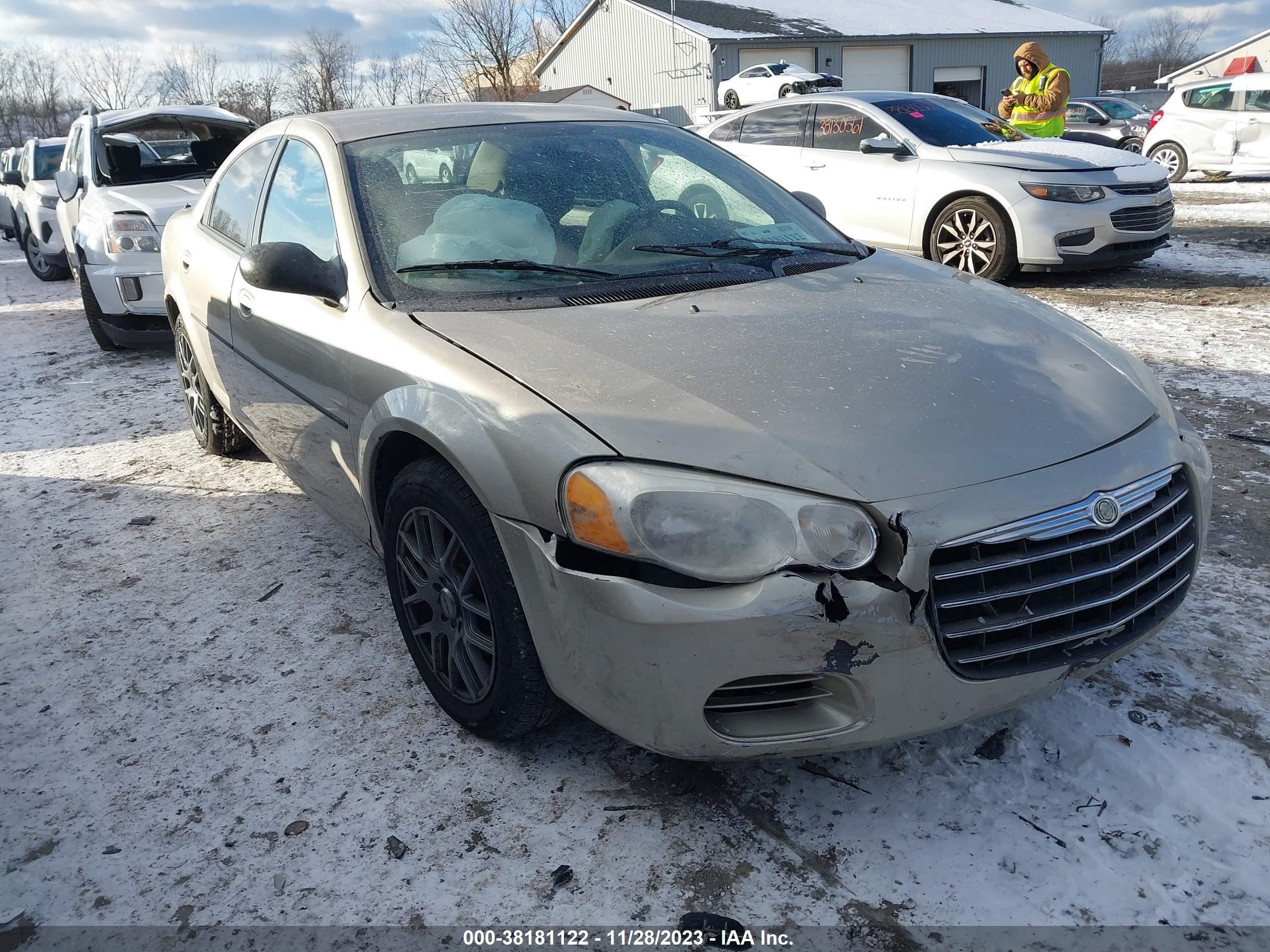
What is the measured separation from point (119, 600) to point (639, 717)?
7.76 ft

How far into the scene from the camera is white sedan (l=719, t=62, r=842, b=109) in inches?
916

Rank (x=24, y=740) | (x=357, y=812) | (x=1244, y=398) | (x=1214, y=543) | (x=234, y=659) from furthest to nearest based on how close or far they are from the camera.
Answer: (x=1244, y=398) → (x=1214, y=543) → (x=234, y=659) → (x=24, y=740) → (x=357, y=812)

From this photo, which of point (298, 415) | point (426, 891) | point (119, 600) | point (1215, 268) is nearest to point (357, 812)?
point (426, 891)

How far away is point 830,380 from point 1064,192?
6078 mm

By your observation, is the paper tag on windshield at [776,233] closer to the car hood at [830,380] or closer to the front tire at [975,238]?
the car hood at [830,380]

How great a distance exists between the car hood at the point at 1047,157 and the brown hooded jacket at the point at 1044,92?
1.09 m

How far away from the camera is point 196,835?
2307 mm

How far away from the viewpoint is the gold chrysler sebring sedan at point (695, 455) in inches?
76.4

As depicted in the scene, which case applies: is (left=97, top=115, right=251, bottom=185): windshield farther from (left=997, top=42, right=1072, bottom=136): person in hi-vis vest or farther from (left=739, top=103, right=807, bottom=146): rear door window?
(left=997, top=42, right=1072, bottom=136): person in hi-vis vest

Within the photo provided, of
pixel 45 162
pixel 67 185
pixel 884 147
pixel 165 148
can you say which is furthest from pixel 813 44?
pixel 67 185

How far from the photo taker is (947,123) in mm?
8289

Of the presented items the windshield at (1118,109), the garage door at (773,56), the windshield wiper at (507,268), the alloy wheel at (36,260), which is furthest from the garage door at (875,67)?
the windshield wiper at (507,268)

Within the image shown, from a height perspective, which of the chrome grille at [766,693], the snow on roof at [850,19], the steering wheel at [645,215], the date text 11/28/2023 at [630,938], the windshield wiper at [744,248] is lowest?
the date text 11/28/2023 at [630,938]

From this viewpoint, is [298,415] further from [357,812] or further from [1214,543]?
Answer: [1214,543]
